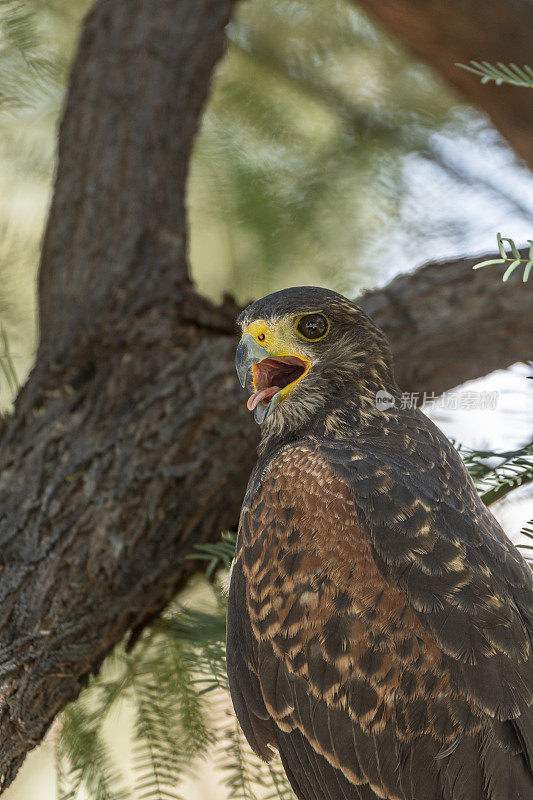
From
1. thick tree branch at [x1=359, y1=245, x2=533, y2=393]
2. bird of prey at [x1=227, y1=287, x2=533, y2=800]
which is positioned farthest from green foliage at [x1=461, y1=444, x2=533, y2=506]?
thick tree branch at [x1=359, y1=245, x2=533, y2=393]

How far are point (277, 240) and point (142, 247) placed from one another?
1.18 m

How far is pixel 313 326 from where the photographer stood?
9.54ft

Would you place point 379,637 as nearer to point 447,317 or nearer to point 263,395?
point 263,395

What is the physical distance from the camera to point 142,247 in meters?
4.53

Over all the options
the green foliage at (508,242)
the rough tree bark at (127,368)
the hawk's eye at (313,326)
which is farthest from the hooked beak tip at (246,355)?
the rough tree bark at (127,368)

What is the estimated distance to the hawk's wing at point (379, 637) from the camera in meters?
2.21

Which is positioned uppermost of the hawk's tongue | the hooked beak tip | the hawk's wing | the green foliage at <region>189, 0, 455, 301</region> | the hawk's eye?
the green foliage at <region>189, 0, 455, 301</region>

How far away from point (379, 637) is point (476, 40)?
4.45m

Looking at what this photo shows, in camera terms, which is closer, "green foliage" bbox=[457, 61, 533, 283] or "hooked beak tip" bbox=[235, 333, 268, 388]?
"green foliage" bbox=[457, 61, 533, 283]

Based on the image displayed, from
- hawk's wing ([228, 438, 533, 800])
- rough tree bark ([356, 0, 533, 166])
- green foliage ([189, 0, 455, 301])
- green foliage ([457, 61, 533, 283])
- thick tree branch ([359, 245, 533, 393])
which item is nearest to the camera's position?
green foliage ([457, 61, 533, 283])

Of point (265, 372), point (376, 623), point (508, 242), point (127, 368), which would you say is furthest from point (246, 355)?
point (127, 368)

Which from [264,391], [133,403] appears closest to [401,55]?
[133,403]

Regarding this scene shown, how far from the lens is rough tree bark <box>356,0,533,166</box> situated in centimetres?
523

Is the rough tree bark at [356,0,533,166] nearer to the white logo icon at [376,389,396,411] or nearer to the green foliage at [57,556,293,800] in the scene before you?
the white logo icon at [376,389,396,411]
